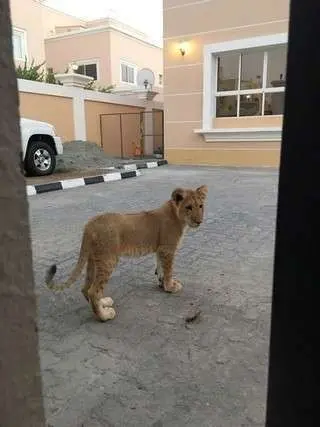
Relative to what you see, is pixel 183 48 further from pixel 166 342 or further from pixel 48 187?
pixel 166 342

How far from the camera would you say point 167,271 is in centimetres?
255

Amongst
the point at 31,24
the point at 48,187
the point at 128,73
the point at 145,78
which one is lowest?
the point at 48,187

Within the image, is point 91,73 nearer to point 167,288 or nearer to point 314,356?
point 167,288

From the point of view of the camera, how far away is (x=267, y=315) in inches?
88.0

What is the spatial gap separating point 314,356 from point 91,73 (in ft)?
74.4

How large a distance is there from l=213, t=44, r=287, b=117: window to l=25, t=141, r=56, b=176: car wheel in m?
5.44

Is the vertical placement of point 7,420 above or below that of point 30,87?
below

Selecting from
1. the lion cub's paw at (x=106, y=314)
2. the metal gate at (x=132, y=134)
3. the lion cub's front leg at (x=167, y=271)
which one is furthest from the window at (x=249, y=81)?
the lion cub's paw at (x=106, y=314)

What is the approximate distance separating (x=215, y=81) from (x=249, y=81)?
0.99 metres

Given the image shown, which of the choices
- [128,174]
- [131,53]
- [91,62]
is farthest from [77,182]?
[131,53]

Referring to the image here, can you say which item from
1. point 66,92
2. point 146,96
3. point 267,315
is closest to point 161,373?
point 267,315

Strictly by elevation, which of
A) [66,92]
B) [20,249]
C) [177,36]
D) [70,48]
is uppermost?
[70,48]

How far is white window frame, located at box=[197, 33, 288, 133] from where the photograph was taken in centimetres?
969

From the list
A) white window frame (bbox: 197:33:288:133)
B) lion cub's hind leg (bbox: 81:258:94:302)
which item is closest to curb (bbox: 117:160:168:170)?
white window frame (bbox: 197:33:288:133)
